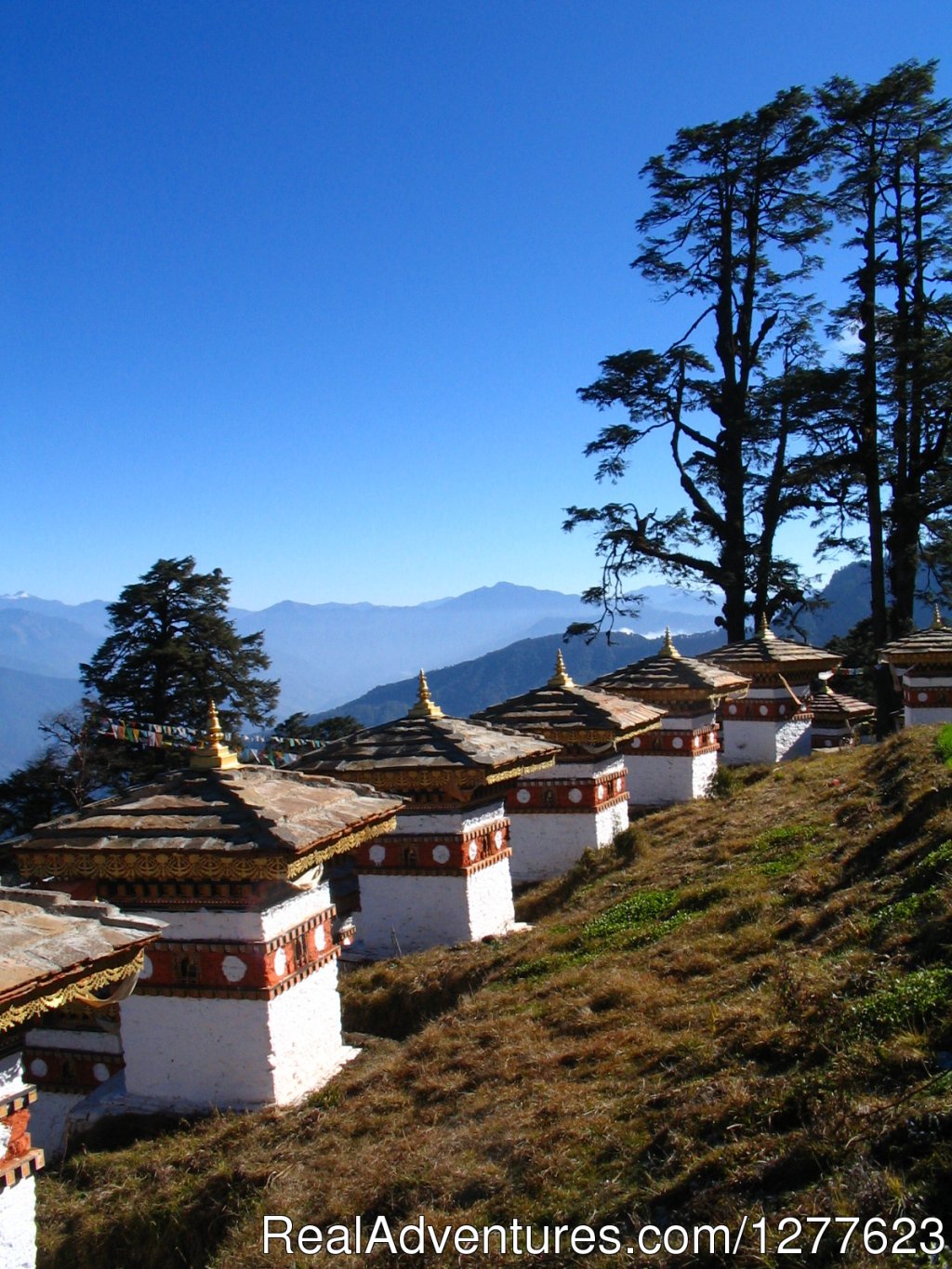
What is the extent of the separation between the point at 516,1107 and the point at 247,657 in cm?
2541

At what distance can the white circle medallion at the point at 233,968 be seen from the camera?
22.2ft

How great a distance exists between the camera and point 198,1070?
6.88m

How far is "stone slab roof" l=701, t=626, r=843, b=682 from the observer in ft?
56.8

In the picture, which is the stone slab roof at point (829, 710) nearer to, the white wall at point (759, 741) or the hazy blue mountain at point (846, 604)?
the white wall at point (759, 741)

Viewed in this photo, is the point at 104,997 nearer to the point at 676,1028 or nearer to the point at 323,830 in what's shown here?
the point at 323,830

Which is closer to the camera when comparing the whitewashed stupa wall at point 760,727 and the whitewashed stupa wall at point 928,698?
the whitewashed stupa wall at point 928,698

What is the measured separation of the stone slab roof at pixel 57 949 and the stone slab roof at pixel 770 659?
14.0 metres

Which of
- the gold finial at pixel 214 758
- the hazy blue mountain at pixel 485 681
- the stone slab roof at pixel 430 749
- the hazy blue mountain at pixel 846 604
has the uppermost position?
the hazy blue mountain at pixel 846 604

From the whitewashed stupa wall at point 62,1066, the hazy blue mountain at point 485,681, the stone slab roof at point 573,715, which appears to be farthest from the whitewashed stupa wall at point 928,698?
the hazy blue mountain at point 485,681

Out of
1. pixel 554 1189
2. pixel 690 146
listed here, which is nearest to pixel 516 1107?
pixel 554 1189

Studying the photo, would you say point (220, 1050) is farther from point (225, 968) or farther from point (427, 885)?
point (427, 885)

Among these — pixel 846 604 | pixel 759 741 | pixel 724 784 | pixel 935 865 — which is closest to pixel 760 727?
pixel 759 741

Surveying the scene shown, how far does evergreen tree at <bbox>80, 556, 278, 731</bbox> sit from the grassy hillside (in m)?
19.5

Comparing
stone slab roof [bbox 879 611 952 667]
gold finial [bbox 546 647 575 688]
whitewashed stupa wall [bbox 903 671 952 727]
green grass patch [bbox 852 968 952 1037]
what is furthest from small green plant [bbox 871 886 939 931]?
whitewashed stupa wall [bbox 903 671 952 727]
